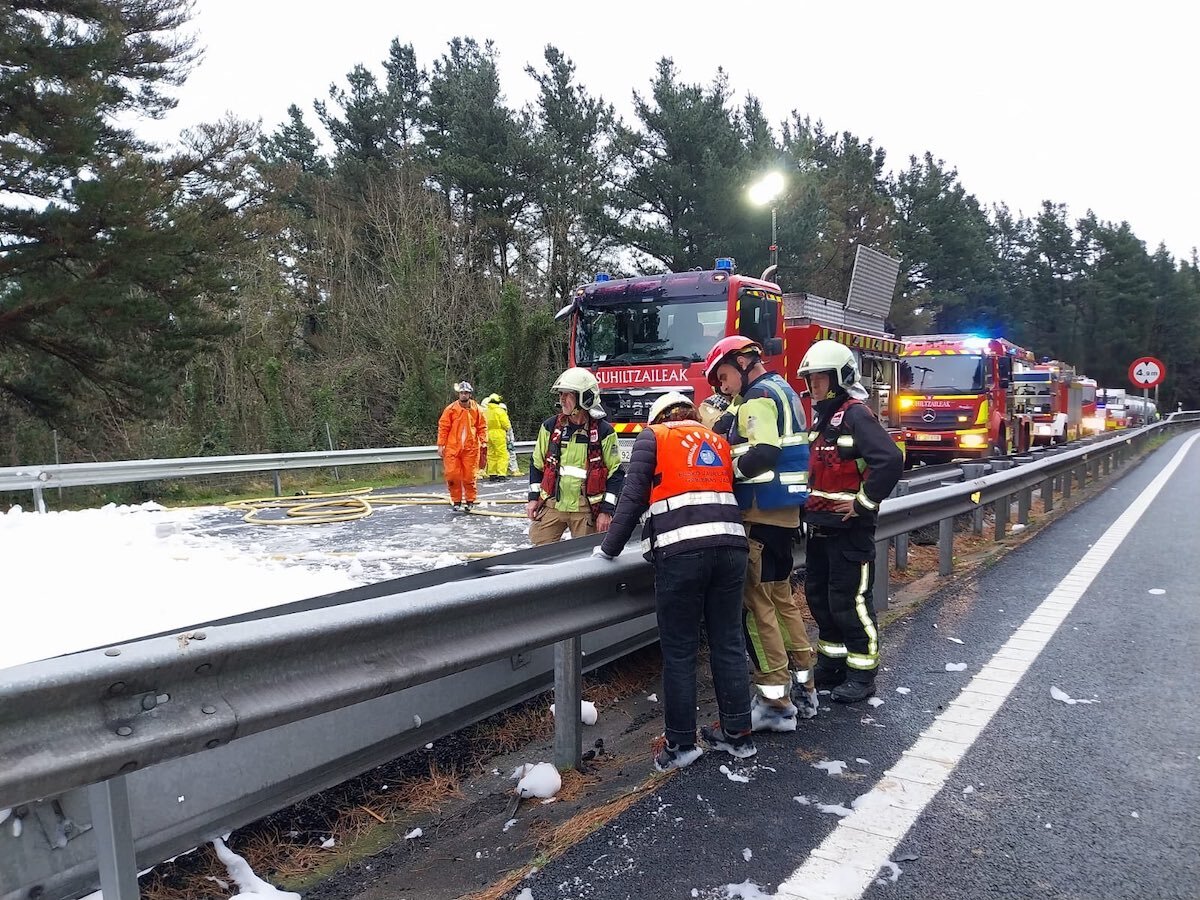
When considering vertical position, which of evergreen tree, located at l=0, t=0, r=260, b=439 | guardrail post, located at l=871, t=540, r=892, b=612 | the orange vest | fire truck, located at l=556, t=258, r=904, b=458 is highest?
evergreen tree, located at l=0, t=0, r=260, b=439

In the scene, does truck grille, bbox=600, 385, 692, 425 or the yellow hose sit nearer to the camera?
truck grille, bbox=600, 385, 692, 425

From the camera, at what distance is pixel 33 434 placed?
1859 centimetres

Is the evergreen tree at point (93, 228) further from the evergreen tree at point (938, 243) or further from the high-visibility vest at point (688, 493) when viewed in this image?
the evergreen tree at point (938, 243)

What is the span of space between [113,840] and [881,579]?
5256 millimetres

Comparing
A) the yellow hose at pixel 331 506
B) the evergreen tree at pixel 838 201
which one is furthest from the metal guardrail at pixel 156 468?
the evergreen tree at pixel 838 201

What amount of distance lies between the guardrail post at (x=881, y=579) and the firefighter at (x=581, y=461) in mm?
1922

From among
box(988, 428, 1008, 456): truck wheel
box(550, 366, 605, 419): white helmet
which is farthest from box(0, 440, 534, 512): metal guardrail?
box(988, 428, 1008, 456): truck wheel

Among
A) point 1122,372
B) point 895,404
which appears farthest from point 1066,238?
point 895,404

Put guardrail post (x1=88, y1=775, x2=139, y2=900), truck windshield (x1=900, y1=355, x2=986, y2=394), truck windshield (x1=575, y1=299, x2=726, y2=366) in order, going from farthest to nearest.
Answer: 1. truck windshield (x1=900, y1=355, x2=986, y2=394)
2. truck windshield (x1=575, y1=299, x2=726, y2=366)
3. guardrail post (x1=88, y1=775, x2=139, y2=900)

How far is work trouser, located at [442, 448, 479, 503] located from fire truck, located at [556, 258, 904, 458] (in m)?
1.90

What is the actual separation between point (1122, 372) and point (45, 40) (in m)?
84.9

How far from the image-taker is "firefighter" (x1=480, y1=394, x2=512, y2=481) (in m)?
17.3

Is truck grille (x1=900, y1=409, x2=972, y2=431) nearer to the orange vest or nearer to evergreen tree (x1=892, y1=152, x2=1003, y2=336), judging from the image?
the orange vest

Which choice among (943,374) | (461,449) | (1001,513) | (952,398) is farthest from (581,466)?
(943,374)
